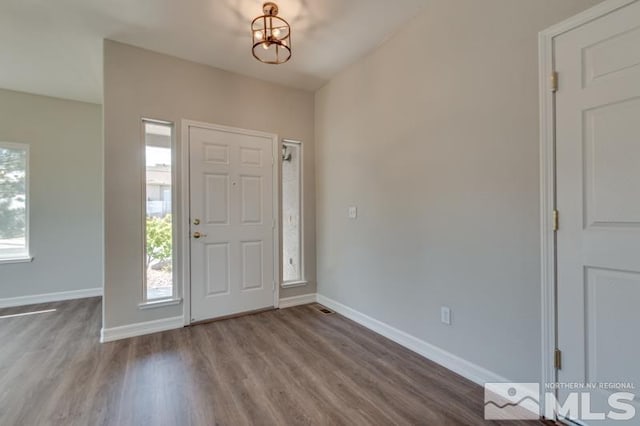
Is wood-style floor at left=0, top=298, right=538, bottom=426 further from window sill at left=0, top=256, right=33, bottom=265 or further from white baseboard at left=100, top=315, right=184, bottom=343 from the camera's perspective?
window sill at left=0, top=256, right=33, bottom=265

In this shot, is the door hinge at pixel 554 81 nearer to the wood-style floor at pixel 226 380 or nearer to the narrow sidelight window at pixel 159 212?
the wood-style floor at pixel 226 380

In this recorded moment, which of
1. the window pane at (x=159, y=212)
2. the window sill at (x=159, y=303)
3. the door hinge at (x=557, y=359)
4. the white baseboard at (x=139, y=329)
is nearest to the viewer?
the door hinge at (x=557, y=359)

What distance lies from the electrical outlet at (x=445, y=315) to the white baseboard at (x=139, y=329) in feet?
8.08

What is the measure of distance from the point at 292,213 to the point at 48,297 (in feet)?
11.0

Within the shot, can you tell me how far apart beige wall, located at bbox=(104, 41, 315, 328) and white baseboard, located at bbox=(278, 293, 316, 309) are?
1147 mm

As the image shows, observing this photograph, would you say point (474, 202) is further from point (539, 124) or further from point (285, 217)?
point (285, 217)

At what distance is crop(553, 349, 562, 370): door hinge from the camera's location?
155cm

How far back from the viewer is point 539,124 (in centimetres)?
162

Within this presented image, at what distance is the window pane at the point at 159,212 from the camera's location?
9.43 feet

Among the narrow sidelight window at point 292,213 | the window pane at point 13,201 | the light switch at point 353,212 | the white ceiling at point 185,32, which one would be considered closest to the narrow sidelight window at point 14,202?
the window pane at point 13,201

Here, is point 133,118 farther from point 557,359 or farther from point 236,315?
point 557,359

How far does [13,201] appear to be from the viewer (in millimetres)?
3654

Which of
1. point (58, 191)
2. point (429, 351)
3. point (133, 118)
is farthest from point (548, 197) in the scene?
point (58, 191)

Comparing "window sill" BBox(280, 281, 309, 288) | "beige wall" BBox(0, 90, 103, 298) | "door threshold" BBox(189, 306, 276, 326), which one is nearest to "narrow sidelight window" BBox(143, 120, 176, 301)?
"door threshold" BBox(189, 306, 276, 326)
